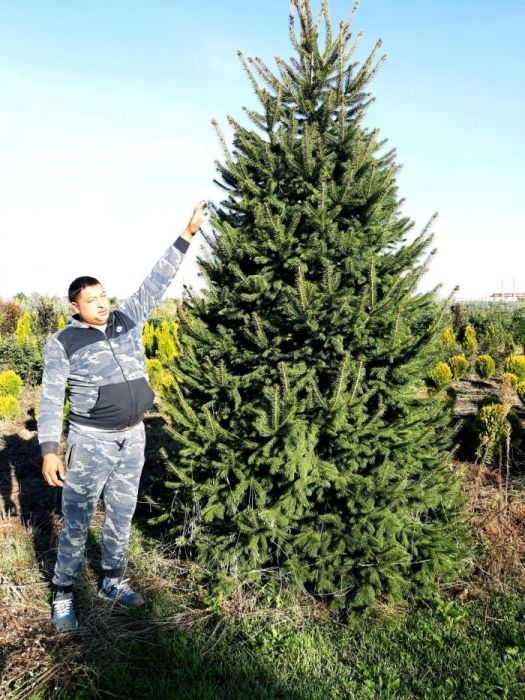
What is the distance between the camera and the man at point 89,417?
3270 mm

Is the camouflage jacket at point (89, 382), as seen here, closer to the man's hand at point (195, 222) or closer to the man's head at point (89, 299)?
the man's head at point (89, 299)

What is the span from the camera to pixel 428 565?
3598 millimetres

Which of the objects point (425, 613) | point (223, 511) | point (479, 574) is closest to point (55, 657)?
point (223, 511)

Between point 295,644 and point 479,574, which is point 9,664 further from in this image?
point 479,574

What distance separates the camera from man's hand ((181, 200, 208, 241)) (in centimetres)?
372

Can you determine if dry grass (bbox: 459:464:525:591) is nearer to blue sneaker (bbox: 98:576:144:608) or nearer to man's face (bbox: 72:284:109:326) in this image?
blue sneaker (bbox: 98:576:144:608)

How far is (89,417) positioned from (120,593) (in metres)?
1.22

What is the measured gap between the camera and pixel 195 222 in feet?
12.3

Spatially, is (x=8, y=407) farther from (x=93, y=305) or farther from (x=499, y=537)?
(x=499, y=537)

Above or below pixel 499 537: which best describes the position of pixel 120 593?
below

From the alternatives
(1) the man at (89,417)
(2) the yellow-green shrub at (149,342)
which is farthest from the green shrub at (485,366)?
(1) the man at (89,417)

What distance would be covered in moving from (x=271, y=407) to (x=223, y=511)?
789 mm

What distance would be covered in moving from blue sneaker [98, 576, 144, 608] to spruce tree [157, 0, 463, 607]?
0.45 m

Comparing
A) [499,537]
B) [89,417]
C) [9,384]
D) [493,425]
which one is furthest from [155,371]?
[499,537]
